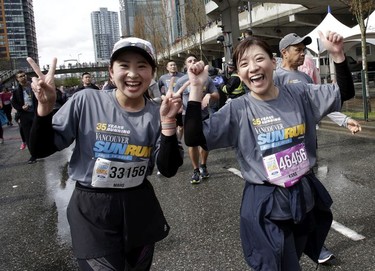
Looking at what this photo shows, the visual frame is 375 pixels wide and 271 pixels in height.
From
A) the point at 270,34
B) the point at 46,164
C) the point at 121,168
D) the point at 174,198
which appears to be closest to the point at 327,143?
the point at 174,198

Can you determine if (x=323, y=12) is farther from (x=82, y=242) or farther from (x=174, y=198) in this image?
(x=82, y=242)

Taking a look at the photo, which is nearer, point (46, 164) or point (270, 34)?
point (46, 164)

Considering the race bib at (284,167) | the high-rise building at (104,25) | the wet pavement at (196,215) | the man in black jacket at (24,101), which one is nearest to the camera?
the race bib at (284,167)

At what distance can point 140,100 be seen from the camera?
2.15 metres

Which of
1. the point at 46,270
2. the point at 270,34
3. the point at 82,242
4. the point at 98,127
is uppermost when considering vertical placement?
the point at 270,34

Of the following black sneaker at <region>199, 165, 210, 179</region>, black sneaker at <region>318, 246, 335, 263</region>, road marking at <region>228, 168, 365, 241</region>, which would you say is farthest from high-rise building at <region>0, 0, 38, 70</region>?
black sneaker at <region>318, 246, 335, 263</region>

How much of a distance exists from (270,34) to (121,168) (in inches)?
1161

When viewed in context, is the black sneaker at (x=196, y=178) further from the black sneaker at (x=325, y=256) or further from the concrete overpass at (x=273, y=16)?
the concrete overpass at (x=273, y=16)

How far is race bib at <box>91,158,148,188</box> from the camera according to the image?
6.56 feet

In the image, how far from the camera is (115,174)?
2.02 metres

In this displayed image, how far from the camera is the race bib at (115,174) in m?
2.00

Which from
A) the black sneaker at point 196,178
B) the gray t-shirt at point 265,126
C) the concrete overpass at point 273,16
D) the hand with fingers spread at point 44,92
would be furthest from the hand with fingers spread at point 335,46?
the concrete overpass at point 273,16

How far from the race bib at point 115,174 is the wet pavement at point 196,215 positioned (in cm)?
148

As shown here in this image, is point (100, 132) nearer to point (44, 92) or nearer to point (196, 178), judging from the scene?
point (44, 92)
